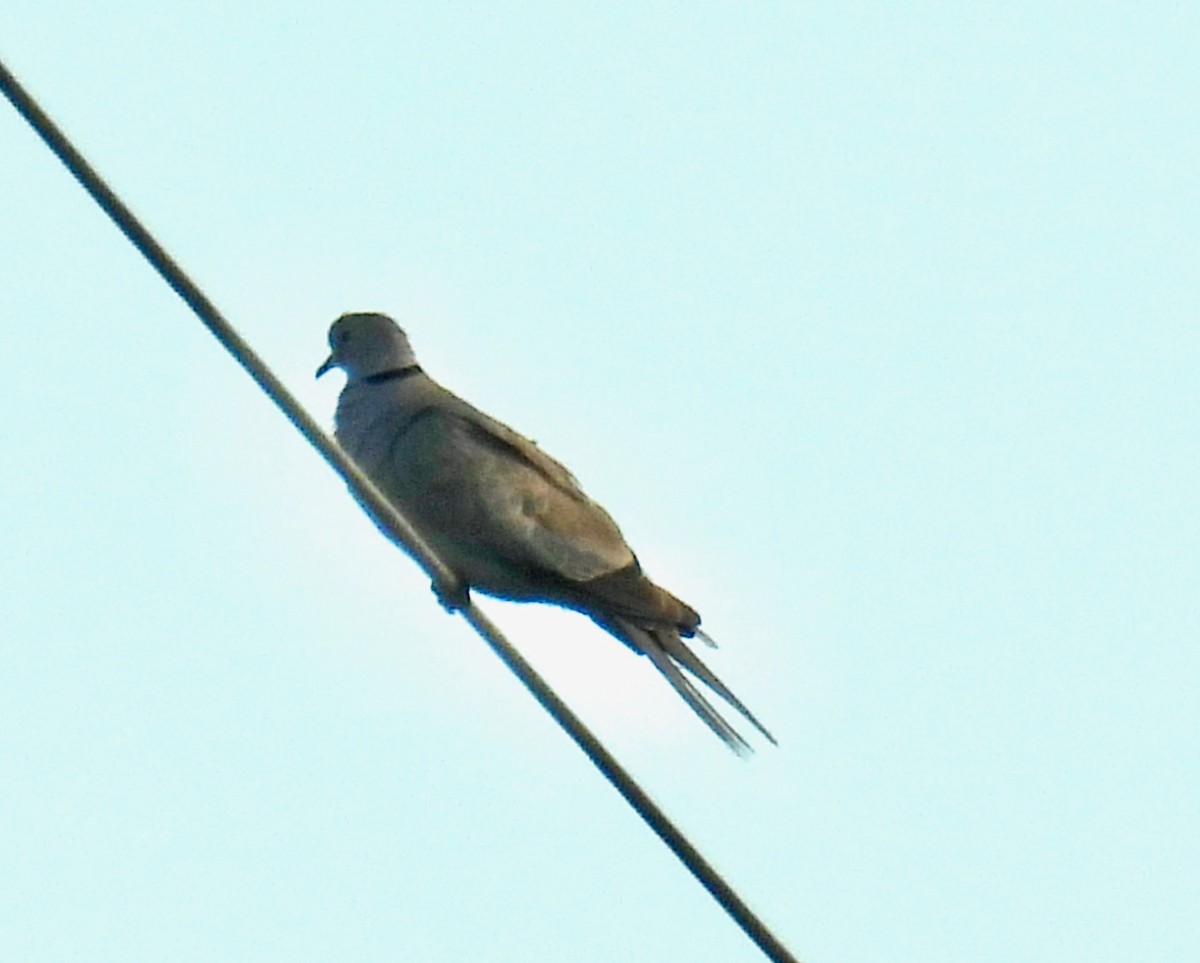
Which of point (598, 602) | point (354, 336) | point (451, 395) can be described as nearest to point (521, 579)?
point (598, 602)

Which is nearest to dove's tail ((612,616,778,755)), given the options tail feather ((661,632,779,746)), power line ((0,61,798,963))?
tail feather ((661,632,779,746))

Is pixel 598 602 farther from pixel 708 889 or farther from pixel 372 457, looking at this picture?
pixel 708 889

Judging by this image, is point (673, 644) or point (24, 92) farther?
point (673, 644)

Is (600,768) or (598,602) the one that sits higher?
(598,602)

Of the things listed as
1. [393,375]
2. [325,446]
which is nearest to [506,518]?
[393,375]

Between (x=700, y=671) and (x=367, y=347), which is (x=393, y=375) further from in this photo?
(x=700, y=671)

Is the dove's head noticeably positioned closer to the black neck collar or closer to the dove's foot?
the black neck collar

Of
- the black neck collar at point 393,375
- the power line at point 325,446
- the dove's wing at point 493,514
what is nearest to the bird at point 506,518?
the dove's wing at point 493,514
